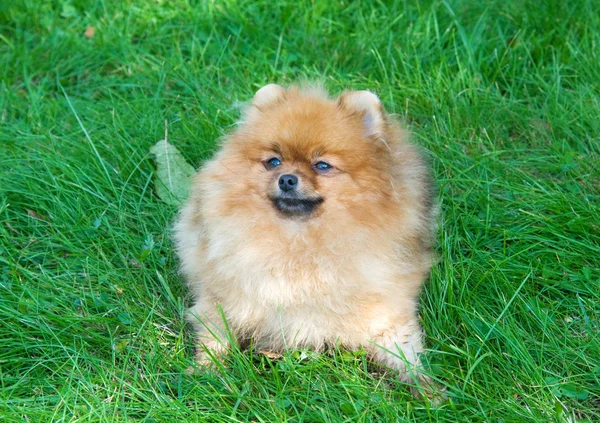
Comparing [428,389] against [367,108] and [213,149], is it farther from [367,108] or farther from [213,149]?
[213,149]

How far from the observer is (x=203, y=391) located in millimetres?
2893

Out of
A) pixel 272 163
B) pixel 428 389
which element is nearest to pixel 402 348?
pixel 428 389

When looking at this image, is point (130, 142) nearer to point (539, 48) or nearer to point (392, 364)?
point (392, 364)

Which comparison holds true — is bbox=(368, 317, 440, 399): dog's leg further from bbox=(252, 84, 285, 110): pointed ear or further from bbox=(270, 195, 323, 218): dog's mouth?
bbox=(252, 84, 285, 110): pointed ear

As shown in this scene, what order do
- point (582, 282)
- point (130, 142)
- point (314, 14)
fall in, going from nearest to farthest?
point (582, 282)
point (130, 142)
point (314, 14)

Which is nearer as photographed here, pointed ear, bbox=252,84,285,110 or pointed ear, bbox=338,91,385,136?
pointed ear, bbox=338,91,385,136

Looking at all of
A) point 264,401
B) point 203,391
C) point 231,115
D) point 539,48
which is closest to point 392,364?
point 264,401

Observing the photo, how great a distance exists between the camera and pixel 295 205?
2846 mm

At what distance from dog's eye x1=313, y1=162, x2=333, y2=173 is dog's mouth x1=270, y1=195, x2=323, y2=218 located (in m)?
0.11

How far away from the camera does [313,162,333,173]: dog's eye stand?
2880 millimetres

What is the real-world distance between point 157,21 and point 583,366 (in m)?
3.57

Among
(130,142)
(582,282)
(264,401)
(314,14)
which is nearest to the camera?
(264,401)

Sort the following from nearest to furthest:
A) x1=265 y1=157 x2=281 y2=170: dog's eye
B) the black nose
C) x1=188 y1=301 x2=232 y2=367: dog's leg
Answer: the black nose
x1=265 y1=157 x2=281 y2=170: dog's eye
x1=188 y1=301 x2=232 y2=367: dog's leg

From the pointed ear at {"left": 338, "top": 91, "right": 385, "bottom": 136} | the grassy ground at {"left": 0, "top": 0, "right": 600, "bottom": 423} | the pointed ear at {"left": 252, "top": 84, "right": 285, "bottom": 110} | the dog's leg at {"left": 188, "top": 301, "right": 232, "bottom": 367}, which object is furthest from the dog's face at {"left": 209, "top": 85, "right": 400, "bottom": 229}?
the grassy ground at {"left": 0, "top": 0, "right": 600, "bottom": 423}
